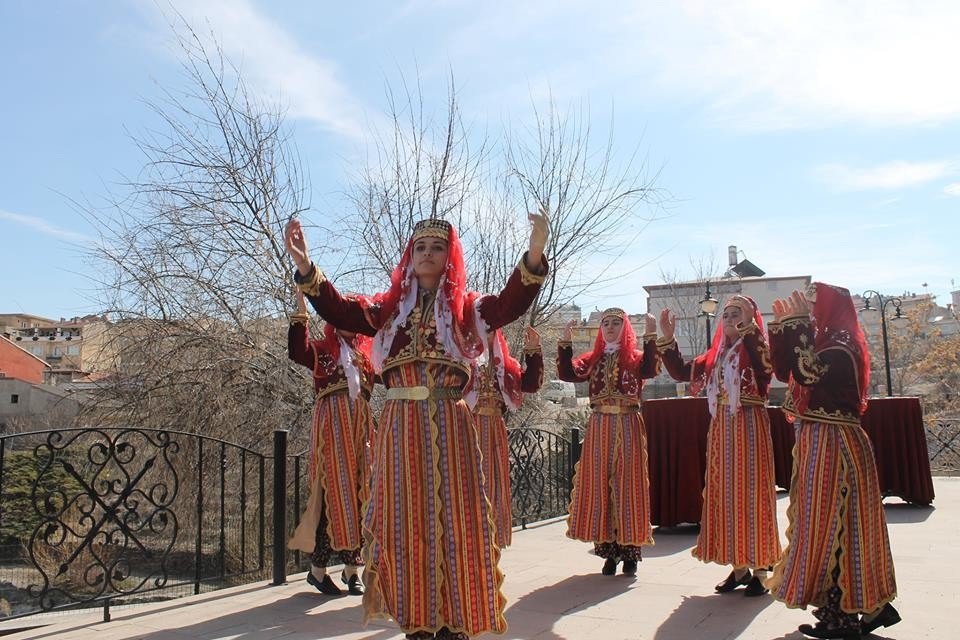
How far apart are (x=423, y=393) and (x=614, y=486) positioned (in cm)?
287

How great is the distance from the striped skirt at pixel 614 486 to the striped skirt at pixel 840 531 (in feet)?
5.82

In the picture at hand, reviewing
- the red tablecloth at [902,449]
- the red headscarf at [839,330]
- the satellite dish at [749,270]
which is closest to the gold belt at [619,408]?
the red headscarf at [839,330]

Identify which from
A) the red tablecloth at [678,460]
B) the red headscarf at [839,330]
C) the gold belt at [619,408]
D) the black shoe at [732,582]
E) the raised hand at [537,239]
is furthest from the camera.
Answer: the red tablecloth at [678,460]

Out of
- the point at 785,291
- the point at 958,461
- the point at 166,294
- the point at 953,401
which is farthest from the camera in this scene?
the point at 785,291

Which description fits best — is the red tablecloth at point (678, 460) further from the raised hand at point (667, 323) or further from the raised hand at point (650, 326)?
the raised hand at point (667, 323)

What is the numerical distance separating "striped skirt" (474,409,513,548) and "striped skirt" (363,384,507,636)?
266cm

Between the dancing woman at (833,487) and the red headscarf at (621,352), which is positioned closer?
the dancing woman at (833,487)

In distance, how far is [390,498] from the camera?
11.5ft

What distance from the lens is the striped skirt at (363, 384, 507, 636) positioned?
340 centimetres

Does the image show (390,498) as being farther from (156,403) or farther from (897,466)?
(897,466)

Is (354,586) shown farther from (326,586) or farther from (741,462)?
(741,462)

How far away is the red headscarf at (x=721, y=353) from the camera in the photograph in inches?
202

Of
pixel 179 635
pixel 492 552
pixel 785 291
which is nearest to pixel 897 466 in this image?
pixel 492 552

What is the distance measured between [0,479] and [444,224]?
2.79m
